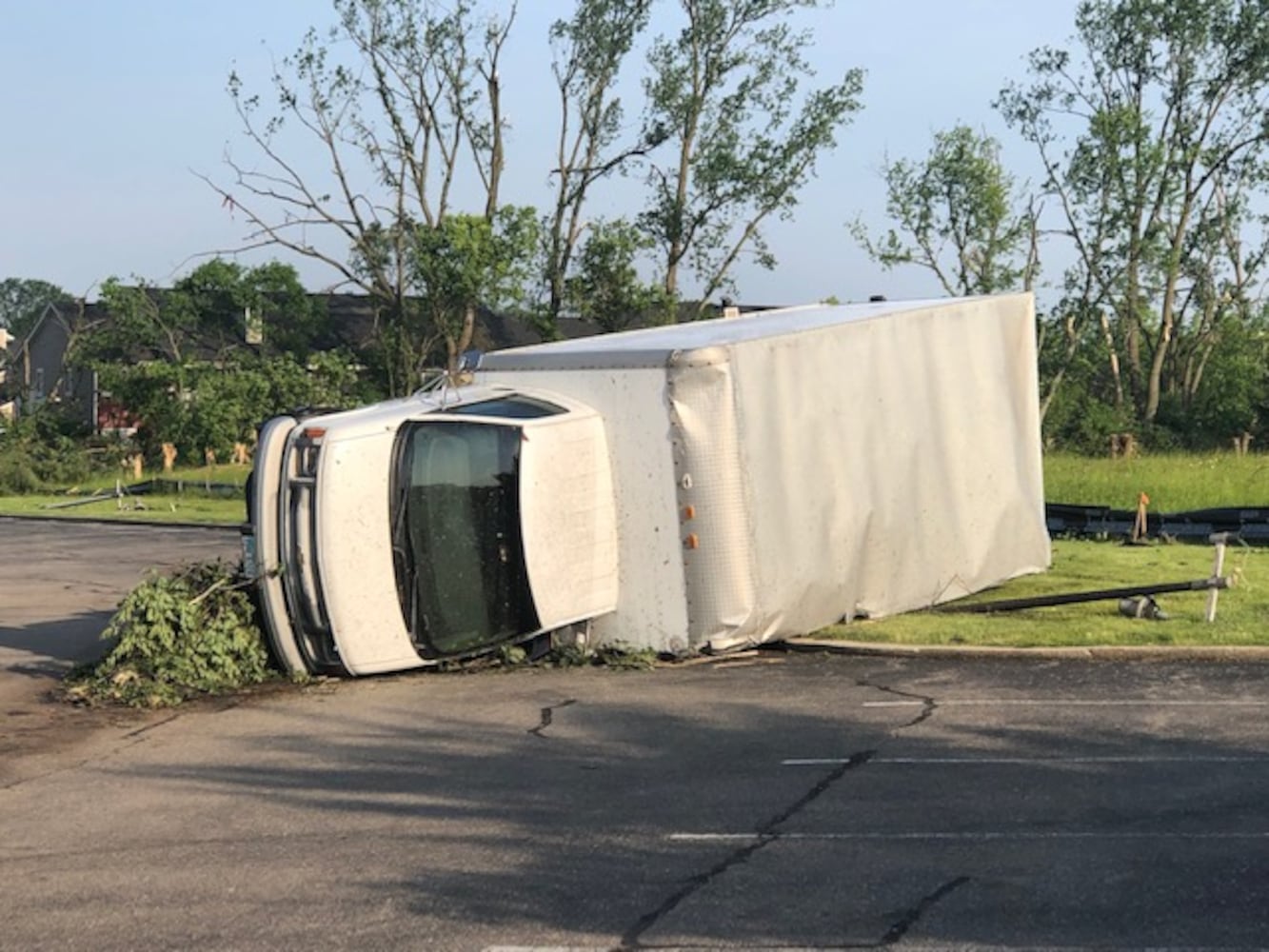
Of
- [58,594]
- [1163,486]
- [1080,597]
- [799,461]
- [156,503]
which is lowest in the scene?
[1080,597]

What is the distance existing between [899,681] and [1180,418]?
157ft

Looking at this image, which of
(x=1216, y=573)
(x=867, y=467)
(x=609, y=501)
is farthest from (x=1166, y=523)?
(x=609, y=501)

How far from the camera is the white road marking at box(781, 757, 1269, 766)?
883 centimetres

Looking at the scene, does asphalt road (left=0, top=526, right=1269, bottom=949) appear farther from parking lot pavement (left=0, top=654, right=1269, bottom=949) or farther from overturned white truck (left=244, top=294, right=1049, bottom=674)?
overturned white truck (left=244, top=294, right=1049, bottom=674)

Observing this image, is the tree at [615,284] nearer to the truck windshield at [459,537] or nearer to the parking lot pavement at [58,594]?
the parking lot pavement at [58,594]

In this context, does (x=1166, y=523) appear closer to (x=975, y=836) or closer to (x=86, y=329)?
(x=975, y=836)

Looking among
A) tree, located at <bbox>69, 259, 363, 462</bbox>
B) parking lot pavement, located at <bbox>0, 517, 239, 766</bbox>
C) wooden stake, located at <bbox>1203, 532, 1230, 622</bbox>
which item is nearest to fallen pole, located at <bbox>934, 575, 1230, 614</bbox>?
wooden stake, located at <bbox>1203, 532, 1230, 622</bbox>

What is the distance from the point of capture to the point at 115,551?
2698 centimetres

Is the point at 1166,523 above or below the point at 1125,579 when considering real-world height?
above

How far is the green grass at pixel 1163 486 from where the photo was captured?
25.5 meters

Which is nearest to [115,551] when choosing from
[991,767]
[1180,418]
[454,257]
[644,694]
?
[644,694]

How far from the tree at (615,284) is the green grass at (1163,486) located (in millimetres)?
27045

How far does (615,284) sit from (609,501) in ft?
145

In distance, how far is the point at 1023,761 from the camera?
9.02 m
